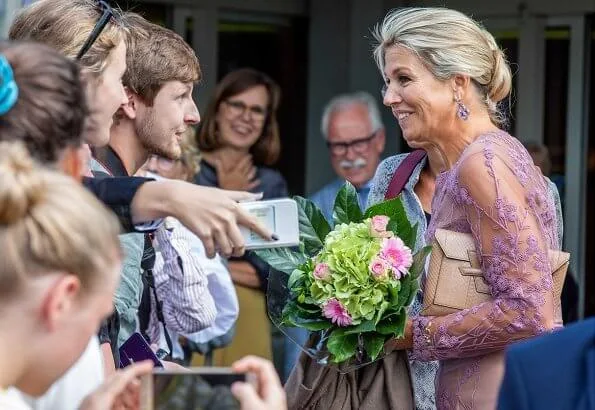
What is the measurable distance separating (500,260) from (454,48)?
2.34 ft

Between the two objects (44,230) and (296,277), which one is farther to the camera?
(296,277)

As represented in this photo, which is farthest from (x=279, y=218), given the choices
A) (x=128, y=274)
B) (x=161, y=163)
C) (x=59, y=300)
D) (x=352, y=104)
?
(x=352, y=104)

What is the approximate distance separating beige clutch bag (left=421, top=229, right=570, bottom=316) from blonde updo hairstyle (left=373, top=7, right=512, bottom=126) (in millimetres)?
538

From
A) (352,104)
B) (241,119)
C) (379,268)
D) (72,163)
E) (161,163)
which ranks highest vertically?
(352,104)

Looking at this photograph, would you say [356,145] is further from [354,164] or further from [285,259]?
[285,259]

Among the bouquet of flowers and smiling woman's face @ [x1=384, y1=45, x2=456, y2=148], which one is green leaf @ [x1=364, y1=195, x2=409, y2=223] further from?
smiling woman's face @ [x1=384, y1=45, x2=456, y2=148]

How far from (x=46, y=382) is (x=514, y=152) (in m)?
1.92

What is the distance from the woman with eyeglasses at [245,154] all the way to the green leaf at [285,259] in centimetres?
286

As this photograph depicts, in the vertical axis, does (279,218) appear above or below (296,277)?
above

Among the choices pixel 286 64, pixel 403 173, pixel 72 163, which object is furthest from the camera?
pixel 286 64

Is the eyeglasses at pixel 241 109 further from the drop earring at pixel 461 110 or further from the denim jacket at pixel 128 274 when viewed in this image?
the denim jacket at pixel 128 274

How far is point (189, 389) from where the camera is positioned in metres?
2.10

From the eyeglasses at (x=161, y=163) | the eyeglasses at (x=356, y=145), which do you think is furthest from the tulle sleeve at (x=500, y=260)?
the eyeglasses at (x=356, y=145)

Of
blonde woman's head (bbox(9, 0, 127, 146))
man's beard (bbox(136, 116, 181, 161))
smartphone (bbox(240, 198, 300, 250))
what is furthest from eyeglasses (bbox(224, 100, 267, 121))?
smartphone (bbox(240, 198, 300, 250))
